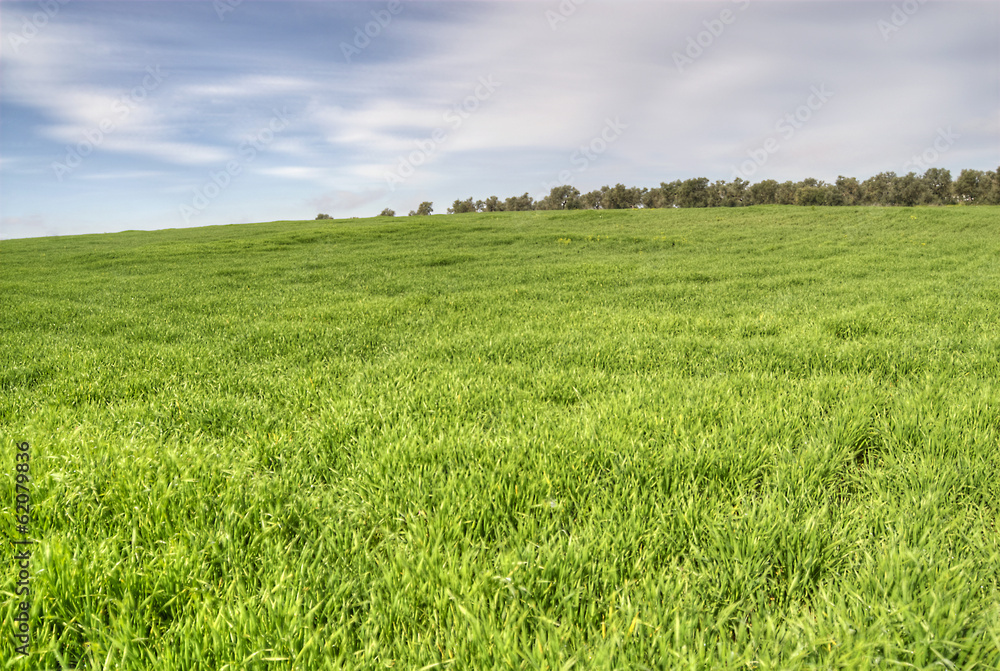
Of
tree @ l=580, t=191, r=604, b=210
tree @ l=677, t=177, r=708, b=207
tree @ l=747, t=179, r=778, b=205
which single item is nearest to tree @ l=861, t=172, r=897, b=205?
tree @ l=747, t=179, r=778, b=205

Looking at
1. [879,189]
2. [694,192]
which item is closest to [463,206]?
[694,192]

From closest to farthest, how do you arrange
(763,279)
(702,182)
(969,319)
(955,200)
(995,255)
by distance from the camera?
1. (969,319)
2. (763,279)
3. (995,255)
4. (955,200)
5. (702,182)

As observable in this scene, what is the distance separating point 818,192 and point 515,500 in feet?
395

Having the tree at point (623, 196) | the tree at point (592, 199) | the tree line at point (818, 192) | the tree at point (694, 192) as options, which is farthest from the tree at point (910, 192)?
the tree at point (592, 199)

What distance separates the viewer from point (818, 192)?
97562 mm

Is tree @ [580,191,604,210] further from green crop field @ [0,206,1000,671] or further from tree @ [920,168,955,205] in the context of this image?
green crop field @ [0,206,1000,671]

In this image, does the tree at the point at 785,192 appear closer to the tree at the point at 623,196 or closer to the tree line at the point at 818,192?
the tree line at the point at 818,192

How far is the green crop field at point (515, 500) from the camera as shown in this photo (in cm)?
190

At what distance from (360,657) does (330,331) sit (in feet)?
20.0

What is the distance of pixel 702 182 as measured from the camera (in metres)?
110

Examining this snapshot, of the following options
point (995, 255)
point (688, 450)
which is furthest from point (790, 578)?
point (995, 255)

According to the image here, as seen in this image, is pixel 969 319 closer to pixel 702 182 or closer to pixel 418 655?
pixel 418 655

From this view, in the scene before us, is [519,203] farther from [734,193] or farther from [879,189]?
[879,189]

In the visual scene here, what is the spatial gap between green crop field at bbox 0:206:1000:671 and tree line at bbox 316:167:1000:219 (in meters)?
85.8
